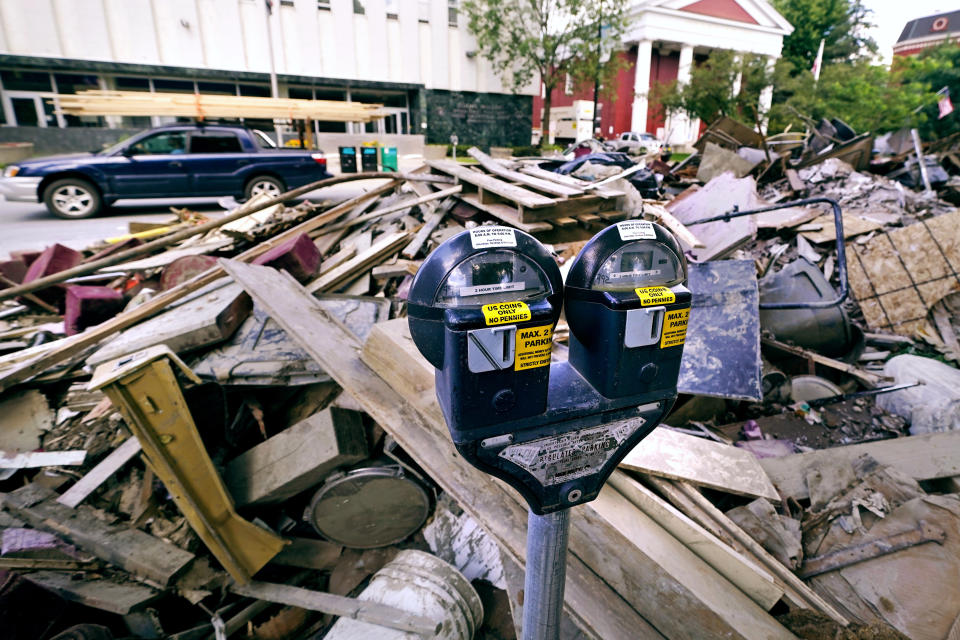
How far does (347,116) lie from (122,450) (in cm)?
953

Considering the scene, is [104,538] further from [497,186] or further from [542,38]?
[542,38]

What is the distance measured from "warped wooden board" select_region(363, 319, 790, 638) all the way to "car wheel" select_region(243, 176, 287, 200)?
27.4 feet

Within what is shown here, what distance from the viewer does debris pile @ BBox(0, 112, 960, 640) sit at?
5.78 ft

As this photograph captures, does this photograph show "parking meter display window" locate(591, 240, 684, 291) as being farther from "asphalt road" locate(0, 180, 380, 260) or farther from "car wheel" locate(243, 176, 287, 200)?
"car wheel" locate(243, 176, 287, 200)

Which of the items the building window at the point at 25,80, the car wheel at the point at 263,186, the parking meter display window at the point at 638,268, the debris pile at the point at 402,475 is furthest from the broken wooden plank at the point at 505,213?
the building window at the point at 25,80

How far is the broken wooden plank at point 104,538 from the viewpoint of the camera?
6.83 ft

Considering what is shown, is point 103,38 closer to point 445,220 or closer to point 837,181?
point 445,220

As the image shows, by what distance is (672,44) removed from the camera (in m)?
29.8

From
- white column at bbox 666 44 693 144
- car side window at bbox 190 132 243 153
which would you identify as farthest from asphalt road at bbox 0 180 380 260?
white column at bbox 666 44 693 144

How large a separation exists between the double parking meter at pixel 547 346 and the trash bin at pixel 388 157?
40.1ft

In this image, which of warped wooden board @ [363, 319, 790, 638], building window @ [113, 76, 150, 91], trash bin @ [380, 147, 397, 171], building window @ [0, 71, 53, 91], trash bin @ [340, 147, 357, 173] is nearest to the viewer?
warped wooden board @ [363, 319, 790, 638]

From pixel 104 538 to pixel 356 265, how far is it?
7.55 feet

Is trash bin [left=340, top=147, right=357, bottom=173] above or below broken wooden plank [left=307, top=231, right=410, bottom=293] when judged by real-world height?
above

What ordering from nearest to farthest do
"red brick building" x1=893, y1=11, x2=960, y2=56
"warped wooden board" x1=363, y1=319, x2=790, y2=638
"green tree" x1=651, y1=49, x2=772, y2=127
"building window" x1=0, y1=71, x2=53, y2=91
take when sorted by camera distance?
"warped wooden board" x1=363, y1=319, x2=790, y2=638 → "building window" x1=0, y1=71, x2=53, y2=91 → "green tree" x1=651, y1=49, x2=772, y2=127 → "red brick building" x1=893, y1=11, x2=960, y2=56
